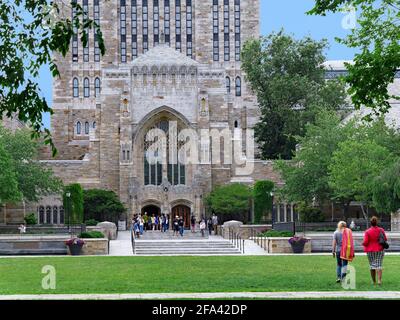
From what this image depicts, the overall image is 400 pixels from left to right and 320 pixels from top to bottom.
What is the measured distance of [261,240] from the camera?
136 feet

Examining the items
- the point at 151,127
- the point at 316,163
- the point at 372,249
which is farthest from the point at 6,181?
the point at 372,249

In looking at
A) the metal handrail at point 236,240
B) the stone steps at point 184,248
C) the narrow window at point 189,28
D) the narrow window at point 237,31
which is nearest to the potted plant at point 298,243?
the metal handrail at point 236,240

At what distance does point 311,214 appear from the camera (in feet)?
198

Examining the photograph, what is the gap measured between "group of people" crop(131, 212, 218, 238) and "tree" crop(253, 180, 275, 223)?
3.30m

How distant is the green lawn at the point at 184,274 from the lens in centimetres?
1977

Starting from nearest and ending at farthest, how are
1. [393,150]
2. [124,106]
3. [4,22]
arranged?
[4,22], [393,150], [124,106]

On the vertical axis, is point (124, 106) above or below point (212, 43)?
below

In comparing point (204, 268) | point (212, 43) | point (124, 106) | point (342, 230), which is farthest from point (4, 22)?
point (212, 43)

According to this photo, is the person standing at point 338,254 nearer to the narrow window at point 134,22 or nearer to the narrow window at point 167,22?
the narrow window at point 167,22

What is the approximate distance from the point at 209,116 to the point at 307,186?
39.5ft

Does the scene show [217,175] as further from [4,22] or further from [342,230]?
[4,22]

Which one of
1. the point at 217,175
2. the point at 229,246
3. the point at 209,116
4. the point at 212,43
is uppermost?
the point at 212,43

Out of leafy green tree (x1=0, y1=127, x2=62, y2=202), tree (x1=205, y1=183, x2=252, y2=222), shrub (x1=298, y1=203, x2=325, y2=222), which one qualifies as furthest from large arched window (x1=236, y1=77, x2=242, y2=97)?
leafy green tree (x1=0, y1=127, x2=62, y2=202)

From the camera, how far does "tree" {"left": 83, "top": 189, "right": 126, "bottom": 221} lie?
6269 cm
